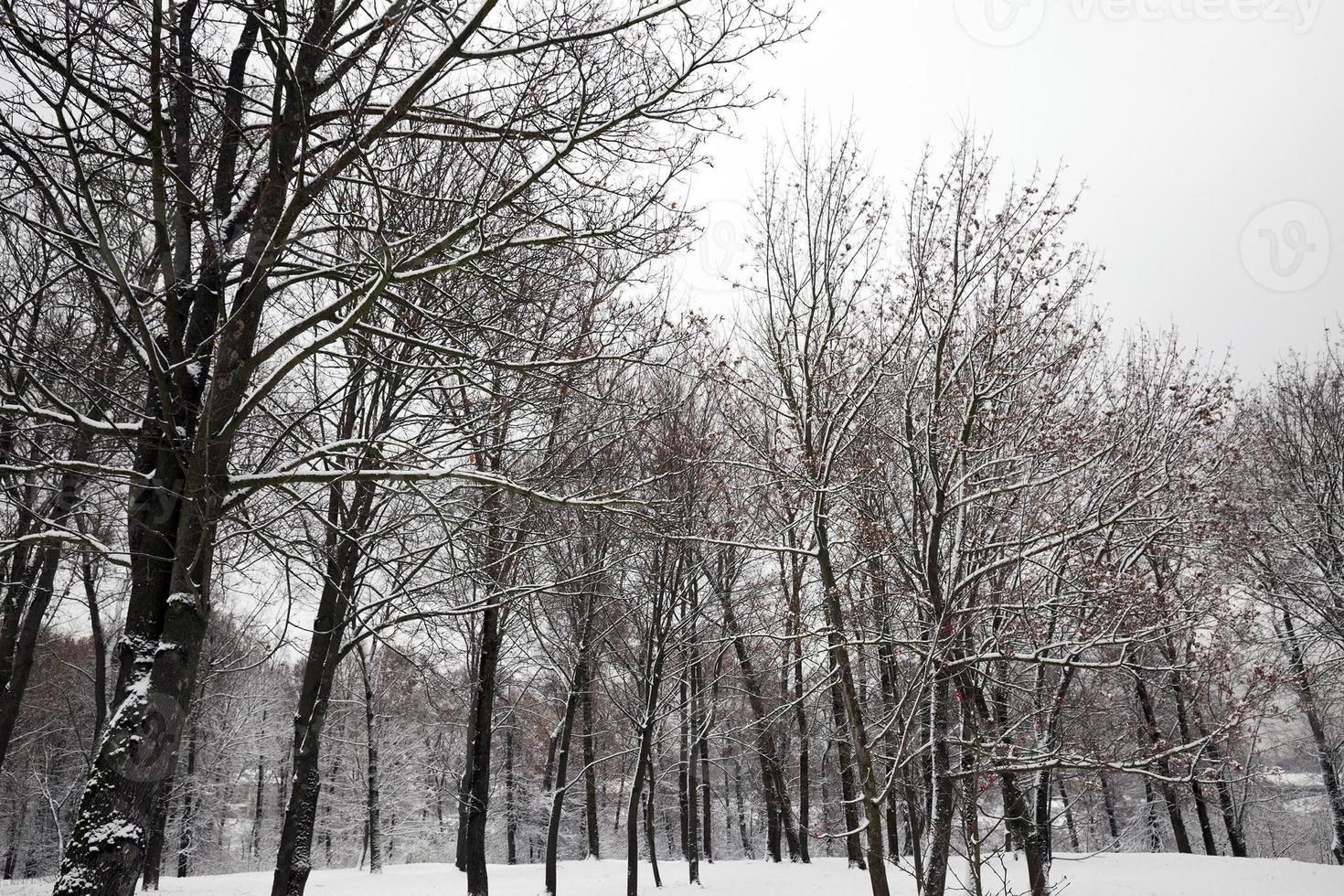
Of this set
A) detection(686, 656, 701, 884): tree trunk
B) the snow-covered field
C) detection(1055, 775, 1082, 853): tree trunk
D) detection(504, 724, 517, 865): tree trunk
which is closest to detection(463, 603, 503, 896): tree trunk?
the snow-covered field

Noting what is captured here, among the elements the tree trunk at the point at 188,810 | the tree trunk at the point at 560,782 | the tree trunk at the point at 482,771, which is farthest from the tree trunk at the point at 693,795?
the tree trunk at the point at 188,810

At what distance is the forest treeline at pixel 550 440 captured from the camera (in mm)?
4012

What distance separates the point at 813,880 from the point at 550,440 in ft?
40.6

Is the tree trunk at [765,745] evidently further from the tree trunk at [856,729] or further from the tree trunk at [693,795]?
the tree trunk at [856,729]

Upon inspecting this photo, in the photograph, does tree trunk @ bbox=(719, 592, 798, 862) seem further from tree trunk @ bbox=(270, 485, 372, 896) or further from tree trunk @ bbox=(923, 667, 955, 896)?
tree trunk @ bbox=(270, 485, 372, 896)

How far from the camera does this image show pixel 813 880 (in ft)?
46.2

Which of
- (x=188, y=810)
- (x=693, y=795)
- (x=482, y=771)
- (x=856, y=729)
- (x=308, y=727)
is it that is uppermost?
(x=308, y=727)

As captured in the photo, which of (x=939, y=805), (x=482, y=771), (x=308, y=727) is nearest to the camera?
(x=939, y=805)

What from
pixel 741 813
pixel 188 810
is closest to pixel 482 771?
pixel 188 810

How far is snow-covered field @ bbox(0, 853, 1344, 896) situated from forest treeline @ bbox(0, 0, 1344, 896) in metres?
1.72

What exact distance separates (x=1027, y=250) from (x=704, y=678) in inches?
617

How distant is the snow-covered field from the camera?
1284 centimetres

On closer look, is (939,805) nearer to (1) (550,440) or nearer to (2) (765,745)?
(1) (550,440)

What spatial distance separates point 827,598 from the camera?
7379 millimetres
